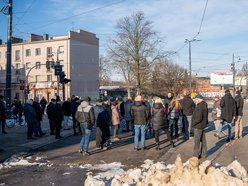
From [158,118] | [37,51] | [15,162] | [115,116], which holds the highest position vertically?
[37,51]

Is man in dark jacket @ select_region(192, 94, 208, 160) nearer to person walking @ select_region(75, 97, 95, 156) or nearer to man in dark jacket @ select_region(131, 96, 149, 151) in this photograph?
man in dark jacket @ select_region(131, 96, 149, 151)

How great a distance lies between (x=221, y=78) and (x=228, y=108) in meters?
61.2

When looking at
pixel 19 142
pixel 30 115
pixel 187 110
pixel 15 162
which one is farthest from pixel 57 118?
pixel 187 110

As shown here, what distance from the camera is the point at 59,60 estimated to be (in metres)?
63.7

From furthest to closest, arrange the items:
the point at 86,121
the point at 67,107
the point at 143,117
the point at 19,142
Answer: the point at 67,107 < the point at 19,142 < the point at 143,117 < the point at 86,121

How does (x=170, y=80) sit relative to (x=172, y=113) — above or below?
above

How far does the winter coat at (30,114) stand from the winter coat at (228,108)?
7.16 meters

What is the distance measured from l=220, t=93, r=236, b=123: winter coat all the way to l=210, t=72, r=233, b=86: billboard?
60380mm

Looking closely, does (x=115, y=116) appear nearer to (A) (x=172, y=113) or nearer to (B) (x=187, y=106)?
(A) (x=172, y=113)

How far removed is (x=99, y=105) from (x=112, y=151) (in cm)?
161

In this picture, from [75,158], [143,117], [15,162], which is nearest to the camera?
[15,162]

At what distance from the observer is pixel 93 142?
44.4 ft

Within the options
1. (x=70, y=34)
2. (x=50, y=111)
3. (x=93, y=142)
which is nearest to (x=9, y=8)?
(x=50, y=111)

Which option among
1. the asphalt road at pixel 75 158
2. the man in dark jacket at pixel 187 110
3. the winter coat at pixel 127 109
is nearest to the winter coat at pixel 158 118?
the asphalt road at pixel 75 158
